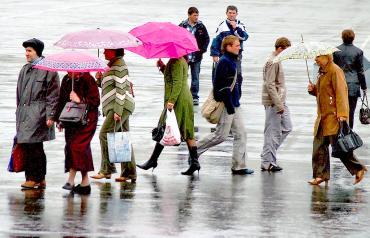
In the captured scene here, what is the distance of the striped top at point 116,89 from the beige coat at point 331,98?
2.17m

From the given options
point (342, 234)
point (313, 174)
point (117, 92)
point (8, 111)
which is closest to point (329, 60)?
point (313, 174)

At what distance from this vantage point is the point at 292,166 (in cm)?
1681

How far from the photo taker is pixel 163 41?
15.5m

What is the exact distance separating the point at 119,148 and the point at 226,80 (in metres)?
1.77

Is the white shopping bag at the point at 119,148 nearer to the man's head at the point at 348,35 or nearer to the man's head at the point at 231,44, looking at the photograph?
the man's head at the point at 231,44

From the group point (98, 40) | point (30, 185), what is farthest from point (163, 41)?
point (30, 185)

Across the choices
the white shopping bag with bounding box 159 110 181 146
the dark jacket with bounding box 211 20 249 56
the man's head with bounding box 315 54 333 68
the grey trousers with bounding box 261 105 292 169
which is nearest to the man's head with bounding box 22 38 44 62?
the white shopping bag with bounding box 159 110 181 146

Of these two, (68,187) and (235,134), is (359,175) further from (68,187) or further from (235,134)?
(68,187)

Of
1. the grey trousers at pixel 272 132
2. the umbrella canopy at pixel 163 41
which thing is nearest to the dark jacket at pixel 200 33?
the grey trousers at pixel 272 132

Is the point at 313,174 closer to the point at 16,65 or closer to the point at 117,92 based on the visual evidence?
the point at 117,92

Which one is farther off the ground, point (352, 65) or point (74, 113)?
point (352, 65)

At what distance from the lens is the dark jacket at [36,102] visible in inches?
A: 562

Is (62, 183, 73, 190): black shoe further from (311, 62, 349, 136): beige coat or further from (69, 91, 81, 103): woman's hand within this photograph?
(311, 62, 349, 136): beige coat

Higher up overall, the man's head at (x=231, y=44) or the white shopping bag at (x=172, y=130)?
the man's head at (x=231, y=44)
